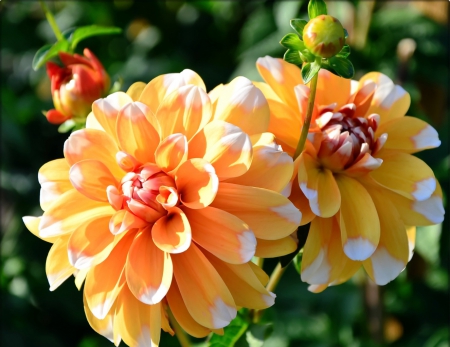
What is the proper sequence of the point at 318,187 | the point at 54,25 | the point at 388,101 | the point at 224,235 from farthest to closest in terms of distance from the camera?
the point at 54,25, the point at 388,101, the point at 318,187, the point at 224,235

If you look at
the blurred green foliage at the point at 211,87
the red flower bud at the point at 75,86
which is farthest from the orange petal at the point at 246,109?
the blurred green foliage at the point at 211,87

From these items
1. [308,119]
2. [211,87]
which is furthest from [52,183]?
[211,87]

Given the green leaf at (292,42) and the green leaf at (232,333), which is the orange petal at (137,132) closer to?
the green leaf at (292,42)

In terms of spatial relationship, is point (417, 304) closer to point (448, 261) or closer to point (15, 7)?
point (448, 261)

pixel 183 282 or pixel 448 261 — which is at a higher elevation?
pixel 183 282

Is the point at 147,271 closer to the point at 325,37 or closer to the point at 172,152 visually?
the point at 172,152

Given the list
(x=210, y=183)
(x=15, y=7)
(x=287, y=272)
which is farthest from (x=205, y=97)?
(x=15, y=7)

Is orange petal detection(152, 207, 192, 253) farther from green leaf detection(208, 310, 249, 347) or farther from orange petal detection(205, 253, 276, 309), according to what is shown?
green leaf detection(208, 310, 249, 347)

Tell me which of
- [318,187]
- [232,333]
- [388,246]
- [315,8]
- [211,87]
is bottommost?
[211,87]
